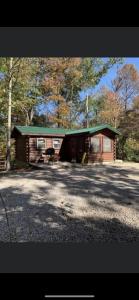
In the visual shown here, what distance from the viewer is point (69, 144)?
554 inches

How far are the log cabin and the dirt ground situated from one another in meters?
6.03

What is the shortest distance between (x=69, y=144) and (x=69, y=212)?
31.7 feet

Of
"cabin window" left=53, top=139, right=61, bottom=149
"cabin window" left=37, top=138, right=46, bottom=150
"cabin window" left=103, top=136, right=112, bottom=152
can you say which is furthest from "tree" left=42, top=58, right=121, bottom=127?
"cabin window" left=103, top=136, right=112, bottom=152

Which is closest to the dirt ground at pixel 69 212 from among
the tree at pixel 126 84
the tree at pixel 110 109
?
the tree at pixel 110 109

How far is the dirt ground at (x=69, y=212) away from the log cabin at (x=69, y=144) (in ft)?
19.8

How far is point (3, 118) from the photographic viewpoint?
1539cm

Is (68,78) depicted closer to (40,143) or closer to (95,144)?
(40,143)

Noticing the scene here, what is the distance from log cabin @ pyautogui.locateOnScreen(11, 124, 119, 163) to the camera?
12961 mm

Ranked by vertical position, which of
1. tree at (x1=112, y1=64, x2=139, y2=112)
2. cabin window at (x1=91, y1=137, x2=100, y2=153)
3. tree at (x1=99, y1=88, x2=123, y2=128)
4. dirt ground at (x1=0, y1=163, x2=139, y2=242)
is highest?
tree at (x1=112, y1=64, x2=139, y2=112)

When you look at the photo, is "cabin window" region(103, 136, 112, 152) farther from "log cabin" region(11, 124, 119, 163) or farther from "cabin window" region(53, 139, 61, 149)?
"cabin window" region(53, 139, 61, 149)
